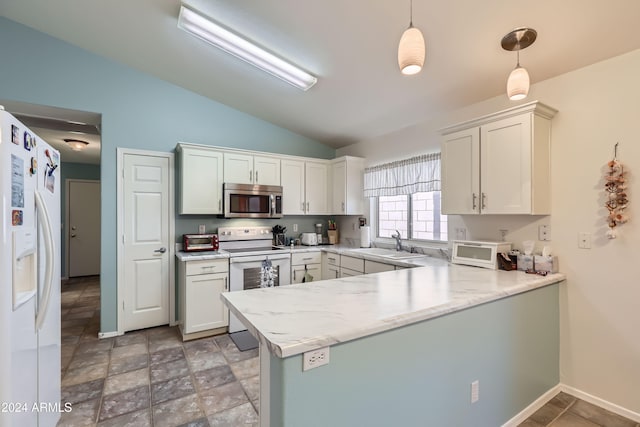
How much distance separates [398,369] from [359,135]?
130 inches

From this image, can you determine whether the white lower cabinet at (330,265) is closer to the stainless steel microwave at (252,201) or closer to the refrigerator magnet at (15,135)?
the stainless steel microwave at (252,201)

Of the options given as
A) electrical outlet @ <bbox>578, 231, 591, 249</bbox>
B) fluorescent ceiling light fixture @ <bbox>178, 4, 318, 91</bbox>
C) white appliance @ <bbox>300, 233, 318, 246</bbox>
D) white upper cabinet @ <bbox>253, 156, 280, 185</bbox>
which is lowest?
white appliance @ <bbox>300, 233, 318, 246</bbox>

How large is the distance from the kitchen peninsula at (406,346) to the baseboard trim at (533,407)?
0.10 ft

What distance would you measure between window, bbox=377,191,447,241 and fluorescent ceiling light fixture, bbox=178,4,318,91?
179 cm

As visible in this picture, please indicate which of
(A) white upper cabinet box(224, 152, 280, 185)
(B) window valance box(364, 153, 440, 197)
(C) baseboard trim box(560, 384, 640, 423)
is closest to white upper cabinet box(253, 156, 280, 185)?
(A) white upper cabinet box(224, 152, 280, 185)

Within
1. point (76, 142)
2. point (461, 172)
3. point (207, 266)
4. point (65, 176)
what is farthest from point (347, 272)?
point (65, 176)

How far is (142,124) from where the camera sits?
11.4 feet

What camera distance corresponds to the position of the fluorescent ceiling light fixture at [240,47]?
2.34 metres

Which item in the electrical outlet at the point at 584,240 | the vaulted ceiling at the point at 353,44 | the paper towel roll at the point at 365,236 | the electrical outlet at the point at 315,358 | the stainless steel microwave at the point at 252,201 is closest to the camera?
→ the electrical outlet at the point at 315,358

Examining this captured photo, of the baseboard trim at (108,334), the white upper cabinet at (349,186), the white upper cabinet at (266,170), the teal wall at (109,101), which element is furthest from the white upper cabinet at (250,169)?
the baseboard trim at (108,334)

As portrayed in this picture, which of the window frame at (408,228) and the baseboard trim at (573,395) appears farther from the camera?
the window frame at (408,228)

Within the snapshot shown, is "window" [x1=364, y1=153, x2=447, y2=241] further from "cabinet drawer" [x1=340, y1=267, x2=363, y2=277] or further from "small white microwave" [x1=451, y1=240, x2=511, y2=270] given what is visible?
"cabinet drawer" [x1=340, y1=267, x2=363, y2=277]

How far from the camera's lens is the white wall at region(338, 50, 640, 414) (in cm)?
197

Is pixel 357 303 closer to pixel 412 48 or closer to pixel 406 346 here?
pixel 406 346
